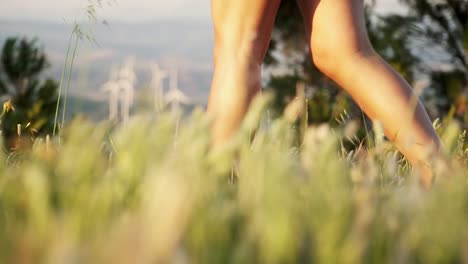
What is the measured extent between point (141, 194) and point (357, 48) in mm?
1292

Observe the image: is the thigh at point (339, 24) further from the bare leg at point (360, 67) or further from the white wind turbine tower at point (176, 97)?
the white wind turbine tower at point (176, 97)

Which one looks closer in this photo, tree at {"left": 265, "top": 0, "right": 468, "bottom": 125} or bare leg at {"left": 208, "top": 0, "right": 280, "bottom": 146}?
bare leg at {"left": 208, "top": 0, "right": 280, "bottom": 146}

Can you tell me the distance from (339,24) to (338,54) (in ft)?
0.30

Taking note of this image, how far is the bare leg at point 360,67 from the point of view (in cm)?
205

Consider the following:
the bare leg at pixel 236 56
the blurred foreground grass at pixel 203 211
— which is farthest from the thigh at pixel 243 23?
the blurred foreground grass at pixel 203 211

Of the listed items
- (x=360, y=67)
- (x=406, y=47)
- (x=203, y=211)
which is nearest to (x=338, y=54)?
(x=360, y=67)

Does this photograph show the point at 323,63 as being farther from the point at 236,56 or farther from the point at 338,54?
the point at 236,56

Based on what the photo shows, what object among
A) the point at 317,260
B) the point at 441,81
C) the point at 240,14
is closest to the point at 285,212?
the point at 317,260

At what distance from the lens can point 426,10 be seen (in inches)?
540

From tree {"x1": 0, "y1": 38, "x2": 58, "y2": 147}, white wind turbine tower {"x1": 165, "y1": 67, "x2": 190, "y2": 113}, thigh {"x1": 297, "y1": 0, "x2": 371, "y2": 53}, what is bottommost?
tree {"x1": 0, "y1": 38, "x2": 58, "y2": 147}

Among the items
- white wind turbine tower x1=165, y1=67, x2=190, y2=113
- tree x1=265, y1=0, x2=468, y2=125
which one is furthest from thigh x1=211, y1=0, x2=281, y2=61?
tree x1=265, y1=0, x2=468, y2=125

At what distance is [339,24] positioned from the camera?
2072mm

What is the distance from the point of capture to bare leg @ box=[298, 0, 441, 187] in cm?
205

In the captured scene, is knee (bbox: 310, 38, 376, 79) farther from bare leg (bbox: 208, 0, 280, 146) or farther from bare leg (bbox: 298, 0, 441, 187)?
bare leg (bbox: 208, 0, 280, 146)
